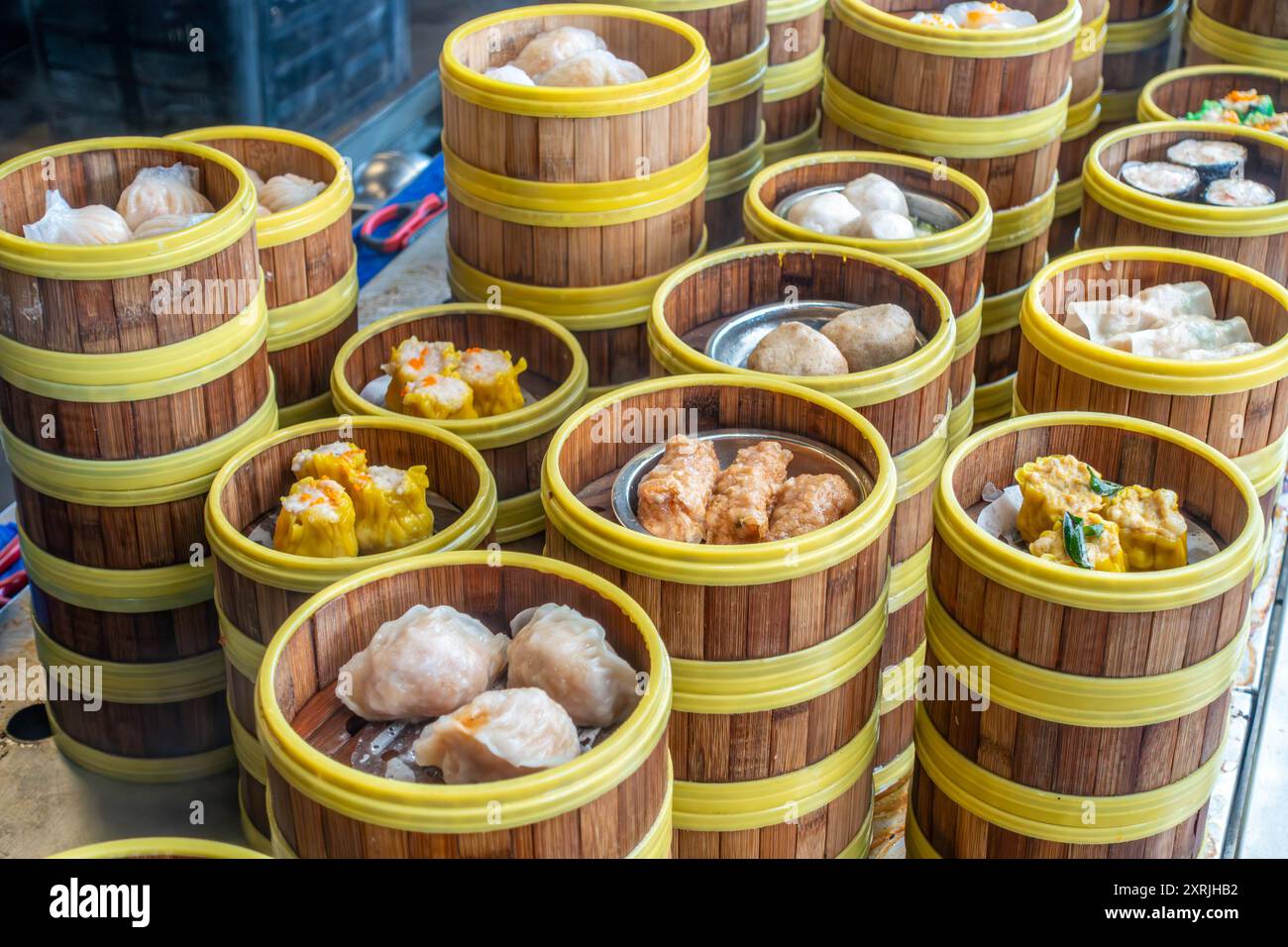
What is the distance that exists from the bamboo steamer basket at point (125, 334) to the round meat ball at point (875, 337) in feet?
5.19

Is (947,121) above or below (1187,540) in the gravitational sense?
→ above

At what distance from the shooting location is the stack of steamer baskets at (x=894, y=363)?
3.75 metres

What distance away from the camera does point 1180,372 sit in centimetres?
361

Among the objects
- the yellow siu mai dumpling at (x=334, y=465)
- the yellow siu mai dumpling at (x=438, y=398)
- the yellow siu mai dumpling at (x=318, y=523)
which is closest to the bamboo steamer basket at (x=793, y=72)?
the yellow siu mai dumpling at (x=438, y=398)

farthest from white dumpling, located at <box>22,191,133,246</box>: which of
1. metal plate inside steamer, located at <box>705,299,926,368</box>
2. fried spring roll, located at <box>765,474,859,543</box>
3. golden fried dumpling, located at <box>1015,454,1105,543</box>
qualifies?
golden fried dumpling, located at <box>1015,454,1105,543</box>

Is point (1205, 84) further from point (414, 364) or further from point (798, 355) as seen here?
point (414, 364)

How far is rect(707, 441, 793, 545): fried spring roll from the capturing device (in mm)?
3219

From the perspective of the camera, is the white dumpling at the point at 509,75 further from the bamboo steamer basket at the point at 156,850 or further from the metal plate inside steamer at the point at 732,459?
the bamboo steamer basket at the point at 156,850

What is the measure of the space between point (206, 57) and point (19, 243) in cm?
444

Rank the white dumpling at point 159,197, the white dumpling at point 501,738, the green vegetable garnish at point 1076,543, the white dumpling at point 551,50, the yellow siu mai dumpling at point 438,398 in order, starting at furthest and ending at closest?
1. the white dumpling at point 551,50
2. the yellow siu mai dumpling at point 438,398
3. the white dumpling at point 159,197
4. the green vegetable garnish at point 1076,543
5. the white dumpling at point 501,738

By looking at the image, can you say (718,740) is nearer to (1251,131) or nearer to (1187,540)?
(1187,540)

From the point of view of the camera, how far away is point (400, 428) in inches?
154

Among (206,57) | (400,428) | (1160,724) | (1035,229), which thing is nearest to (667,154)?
(400,428)
